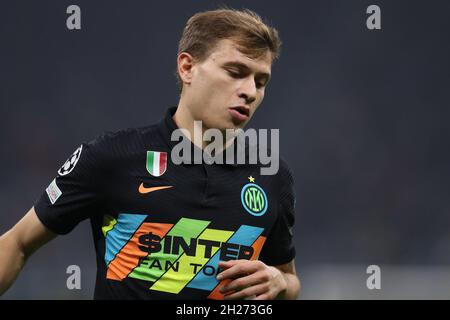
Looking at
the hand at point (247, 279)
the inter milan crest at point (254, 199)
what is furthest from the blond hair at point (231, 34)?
the hand at point (247, 279)

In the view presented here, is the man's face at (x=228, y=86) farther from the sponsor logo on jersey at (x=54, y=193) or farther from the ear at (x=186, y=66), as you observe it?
the sponsor logo on jersey at (x=54, y=193)

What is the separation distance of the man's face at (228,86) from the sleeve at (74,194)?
1.29 feet

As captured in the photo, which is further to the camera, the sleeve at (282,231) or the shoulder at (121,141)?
the sleeve at (282,231)

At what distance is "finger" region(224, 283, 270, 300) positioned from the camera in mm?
2191

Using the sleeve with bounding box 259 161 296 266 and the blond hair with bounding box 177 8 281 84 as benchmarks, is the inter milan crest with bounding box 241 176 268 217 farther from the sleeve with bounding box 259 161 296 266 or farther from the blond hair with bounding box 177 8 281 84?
the blond hair with bounding box 177 8 281 84

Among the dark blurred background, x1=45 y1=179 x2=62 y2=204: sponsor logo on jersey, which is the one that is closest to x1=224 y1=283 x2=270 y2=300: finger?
x1=45 y1=179 x2=62 y2=204: sponsor logo on jersey

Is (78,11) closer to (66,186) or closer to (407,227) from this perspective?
(407,227)

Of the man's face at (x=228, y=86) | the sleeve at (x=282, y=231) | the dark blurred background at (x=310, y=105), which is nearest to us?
the man's face at (x=228, y=86)

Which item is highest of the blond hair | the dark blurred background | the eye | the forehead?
the blond hair

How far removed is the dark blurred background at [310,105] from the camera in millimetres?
8031

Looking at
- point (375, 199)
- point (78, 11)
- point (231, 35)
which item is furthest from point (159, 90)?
point (231, 35)

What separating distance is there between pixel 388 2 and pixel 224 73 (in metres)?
6.92

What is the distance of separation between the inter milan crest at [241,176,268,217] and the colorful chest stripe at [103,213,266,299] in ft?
0.51

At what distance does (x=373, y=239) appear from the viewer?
316 inches
